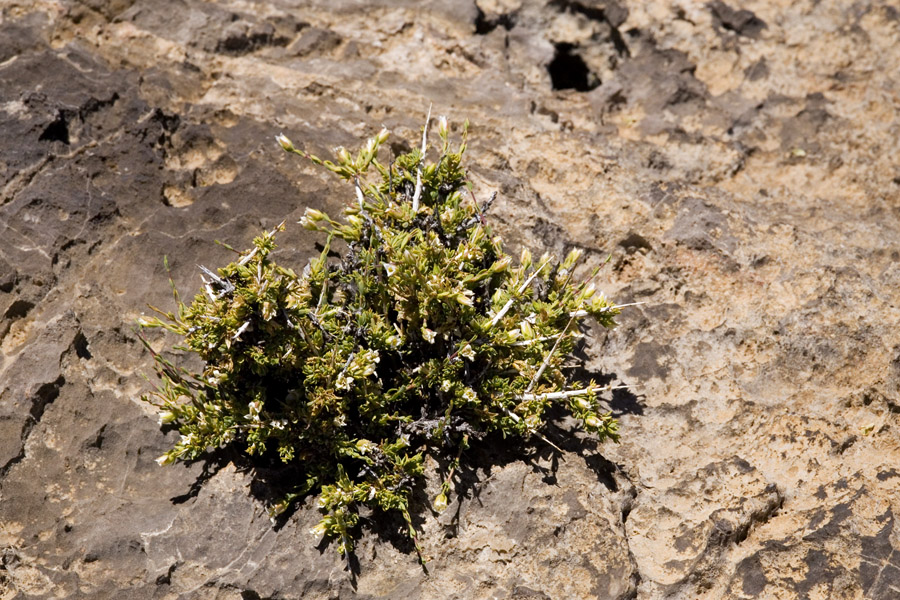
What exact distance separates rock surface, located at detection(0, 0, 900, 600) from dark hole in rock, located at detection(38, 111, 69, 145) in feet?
0.08

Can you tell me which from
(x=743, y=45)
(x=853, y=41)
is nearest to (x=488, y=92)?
(x=743, y=45)

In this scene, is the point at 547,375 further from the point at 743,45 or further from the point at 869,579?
the point at 743,45

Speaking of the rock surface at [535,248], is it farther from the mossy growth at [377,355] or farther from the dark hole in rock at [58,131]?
the mossy growth at [377,355]

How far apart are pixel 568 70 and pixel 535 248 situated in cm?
231

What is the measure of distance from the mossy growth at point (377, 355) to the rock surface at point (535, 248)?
0.26 m

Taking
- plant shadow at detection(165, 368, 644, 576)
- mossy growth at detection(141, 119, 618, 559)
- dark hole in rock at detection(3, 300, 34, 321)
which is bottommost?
plant shadow at detection(165, 368, 644, 576)

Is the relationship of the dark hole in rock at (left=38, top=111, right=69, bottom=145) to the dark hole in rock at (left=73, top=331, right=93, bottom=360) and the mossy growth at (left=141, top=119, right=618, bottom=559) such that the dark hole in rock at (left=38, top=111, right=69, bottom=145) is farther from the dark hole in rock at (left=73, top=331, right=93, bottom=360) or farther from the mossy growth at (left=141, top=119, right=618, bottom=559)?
the mossy growth at (left=141, top=119, right=618, bottom=559)

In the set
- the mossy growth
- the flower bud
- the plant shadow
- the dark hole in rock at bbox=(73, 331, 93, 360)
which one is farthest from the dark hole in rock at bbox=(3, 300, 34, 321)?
the flower bud

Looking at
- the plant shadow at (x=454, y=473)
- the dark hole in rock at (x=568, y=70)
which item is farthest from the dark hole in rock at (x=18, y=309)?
the dark hole in rock at (x=568, y=70)

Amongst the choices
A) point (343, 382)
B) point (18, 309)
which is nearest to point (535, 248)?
point (343, 382)

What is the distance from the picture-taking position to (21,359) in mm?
4293

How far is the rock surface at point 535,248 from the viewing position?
3.93 meters

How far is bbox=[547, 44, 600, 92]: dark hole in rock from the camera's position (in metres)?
6.43

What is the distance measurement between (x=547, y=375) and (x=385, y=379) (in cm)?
85
